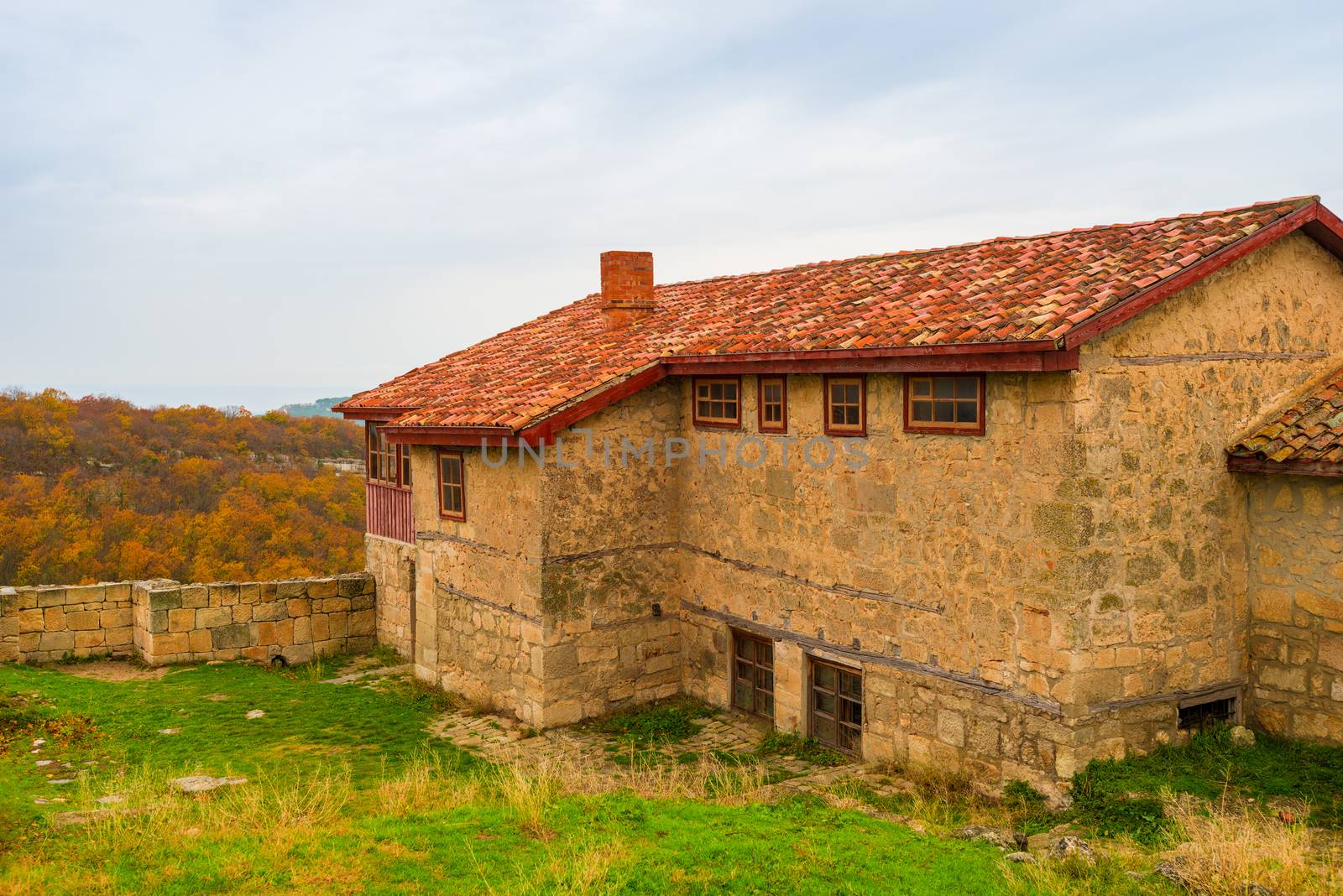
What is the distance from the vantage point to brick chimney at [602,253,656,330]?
52.8ft

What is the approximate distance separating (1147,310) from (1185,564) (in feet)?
8.01

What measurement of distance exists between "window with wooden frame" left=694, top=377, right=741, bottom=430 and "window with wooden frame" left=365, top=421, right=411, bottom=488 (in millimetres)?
6565

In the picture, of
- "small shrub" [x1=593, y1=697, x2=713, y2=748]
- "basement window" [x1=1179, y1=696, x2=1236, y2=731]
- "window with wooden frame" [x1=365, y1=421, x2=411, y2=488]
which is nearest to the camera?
"basement window" [x1=1179, y1=696, x2=1236, y2=731]

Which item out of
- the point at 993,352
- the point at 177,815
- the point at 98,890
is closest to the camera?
the point at 98,890

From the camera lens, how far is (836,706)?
36.1 ft

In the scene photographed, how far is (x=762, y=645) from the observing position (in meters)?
12.1

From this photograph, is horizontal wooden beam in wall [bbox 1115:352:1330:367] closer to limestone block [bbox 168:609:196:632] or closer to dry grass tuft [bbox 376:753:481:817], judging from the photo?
dry grass tuft [bbox 376:753:481:817]

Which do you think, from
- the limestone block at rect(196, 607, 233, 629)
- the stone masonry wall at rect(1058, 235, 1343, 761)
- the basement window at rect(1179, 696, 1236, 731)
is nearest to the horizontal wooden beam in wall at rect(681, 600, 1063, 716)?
the stone masonry wall at rect(1058, 235, 1343, 761)

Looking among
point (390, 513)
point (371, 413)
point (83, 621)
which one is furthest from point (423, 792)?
point (83, 621)

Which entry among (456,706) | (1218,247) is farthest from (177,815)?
(1218,247)

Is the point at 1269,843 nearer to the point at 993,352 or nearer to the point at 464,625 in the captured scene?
the point at 993,352

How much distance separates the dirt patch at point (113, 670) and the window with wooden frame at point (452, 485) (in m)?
5.59

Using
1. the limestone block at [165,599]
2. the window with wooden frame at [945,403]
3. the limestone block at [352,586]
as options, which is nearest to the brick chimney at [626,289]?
the limestone block at [352,586]

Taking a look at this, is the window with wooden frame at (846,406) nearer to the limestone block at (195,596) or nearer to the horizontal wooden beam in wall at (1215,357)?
the horizontal wooden beam in wall at (1215,357)
